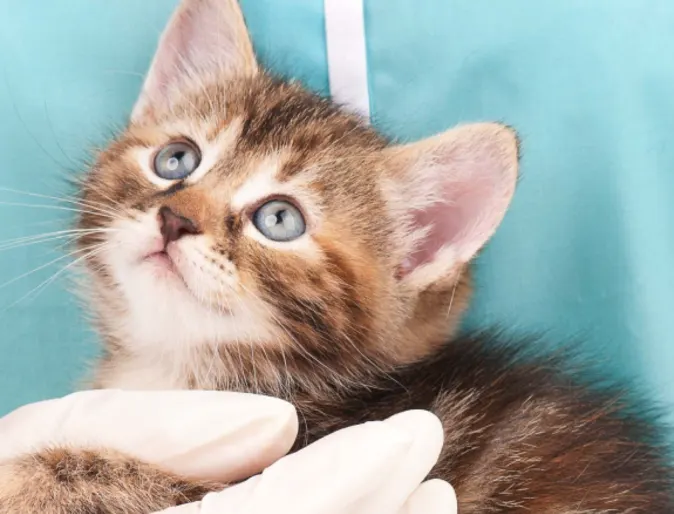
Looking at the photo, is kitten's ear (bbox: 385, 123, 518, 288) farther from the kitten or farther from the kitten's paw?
the kitten's paw

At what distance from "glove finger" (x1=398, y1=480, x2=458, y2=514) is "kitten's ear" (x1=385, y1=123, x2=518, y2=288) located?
1.10 ft

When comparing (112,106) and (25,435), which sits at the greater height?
(112,106)

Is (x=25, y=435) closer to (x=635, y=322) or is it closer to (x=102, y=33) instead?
(x=102, y=33)

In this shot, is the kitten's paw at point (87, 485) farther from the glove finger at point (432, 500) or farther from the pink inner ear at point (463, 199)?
the pink inner ear at point (463, 199)

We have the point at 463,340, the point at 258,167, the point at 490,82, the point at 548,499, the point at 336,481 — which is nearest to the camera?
the point at 336,481

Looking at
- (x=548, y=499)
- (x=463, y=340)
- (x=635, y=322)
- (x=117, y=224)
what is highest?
(x=117, y=224)

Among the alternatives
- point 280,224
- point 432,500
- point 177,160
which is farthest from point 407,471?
point 177,160

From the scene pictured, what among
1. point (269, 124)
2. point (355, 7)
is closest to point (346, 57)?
point (355, 7)

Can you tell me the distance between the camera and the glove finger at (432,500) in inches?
36.1

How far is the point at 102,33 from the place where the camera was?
1.59 metres

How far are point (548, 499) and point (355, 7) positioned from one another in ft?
3.57

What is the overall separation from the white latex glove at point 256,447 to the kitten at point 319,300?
0.15 feet

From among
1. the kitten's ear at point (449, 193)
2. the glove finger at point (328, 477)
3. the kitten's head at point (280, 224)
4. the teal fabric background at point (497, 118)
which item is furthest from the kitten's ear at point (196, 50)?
the glove finger at point (328, 477)

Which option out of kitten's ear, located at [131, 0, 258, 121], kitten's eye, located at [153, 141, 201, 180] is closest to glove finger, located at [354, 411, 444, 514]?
kitten's eye, located at [153, 141, 201, 180]
